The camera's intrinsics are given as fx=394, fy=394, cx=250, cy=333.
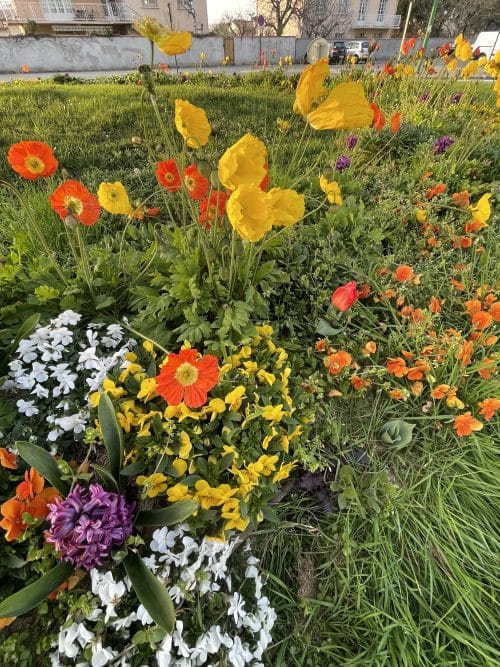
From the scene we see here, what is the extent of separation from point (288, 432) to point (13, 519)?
2.51 ft

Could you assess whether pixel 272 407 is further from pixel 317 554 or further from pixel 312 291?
pixel 312 291

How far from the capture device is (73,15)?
1916 centimetres

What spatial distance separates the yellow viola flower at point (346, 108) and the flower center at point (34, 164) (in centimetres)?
90

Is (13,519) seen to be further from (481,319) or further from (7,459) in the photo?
(481,319)

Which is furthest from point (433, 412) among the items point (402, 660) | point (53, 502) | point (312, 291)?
point (53, 502)

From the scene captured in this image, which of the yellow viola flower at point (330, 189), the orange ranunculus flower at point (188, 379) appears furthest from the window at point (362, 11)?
the orange ranunculus flower at point (188, 379)

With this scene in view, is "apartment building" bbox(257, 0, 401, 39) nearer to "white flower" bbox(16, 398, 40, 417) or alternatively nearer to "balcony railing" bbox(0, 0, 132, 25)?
"balcony railing" bbox(0, 0, 132, 25)

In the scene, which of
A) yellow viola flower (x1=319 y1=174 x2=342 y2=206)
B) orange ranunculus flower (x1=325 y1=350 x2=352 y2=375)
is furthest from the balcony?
orange ranunculus flower (x1=325 y1=350 x2=352 y2=375)

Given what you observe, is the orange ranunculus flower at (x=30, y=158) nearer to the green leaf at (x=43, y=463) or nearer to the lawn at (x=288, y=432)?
the lawn at (x=288, y=432)

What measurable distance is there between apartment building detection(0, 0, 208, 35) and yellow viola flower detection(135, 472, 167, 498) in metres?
22.2

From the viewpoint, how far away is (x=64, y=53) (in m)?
12.3

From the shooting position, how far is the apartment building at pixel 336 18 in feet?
67.1

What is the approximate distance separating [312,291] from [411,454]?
2.48ft

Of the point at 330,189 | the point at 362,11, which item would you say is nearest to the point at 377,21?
the point at 362,11
